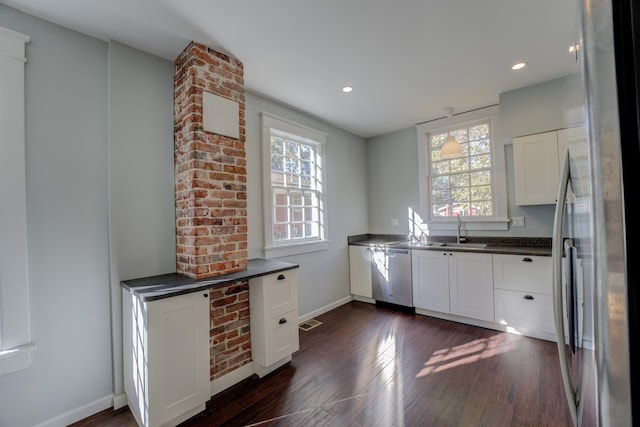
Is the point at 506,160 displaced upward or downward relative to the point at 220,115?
downward

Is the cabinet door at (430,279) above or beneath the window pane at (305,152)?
Answer: beneath

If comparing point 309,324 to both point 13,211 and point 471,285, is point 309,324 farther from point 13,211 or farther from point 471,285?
point 13,211

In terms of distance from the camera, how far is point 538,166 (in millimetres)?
2988

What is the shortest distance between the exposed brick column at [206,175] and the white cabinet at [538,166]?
309 centimetres

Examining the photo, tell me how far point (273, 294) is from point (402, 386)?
127 cm

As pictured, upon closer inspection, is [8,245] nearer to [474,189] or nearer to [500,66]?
[500,66]

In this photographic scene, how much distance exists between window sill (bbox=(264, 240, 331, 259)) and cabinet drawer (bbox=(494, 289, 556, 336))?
7.04 feet

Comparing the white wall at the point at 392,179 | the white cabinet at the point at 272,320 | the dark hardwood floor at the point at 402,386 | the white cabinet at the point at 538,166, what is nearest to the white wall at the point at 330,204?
the white wall at the point at 392,179

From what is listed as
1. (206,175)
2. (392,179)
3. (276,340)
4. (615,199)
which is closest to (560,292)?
(615,199)

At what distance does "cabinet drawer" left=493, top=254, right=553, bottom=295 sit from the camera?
2756 millimetres

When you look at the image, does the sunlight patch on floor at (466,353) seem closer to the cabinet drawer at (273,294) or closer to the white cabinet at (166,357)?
the cabinet drawer at (273,294)

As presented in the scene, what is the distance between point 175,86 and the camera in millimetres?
2365

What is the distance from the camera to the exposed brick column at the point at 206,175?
6.97ft

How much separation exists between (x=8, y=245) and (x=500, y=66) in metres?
4.10
